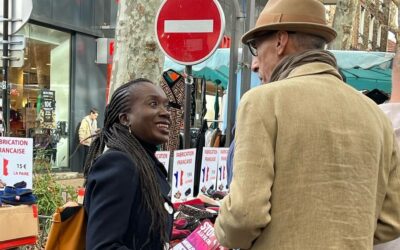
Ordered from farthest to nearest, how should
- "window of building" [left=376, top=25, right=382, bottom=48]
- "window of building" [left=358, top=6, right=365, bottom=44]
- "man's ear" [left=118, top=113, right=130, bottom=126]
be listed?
"window of building" [left=376, top=25, right=382, bottom=48] → "window of building" [left=358, top=6, right=365, bottom=44] → "man's ear" [left=118, top=113, right=130, bottom=126]

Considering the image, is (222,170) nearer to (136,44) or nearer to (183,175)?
(183,175)

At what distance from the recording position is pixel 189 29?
4.71m

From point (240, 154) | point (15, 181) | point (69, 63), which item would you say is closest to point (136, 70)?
point (15, 181)

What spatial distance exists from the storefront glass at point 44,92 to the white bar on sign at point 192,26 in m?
7.84

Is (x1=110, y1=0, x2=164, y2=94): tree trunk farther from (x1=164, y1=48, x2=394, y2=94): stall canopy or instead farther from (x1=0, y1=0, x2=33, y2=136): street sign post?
(x1=164, y1=48, x2=394, y2=94): stall canopy

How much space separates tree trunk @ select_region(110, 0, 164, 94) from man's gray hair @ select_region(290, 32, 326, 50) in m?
3.19

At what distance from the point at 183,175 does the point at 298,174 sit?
2.97 m

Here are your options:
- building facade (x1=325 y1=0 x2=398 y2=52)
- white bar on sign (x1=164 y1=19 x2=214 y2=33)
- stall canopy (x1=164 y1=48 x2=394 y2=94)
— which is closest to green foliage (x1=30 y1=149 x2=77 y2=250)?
white bar on sign (x1=164 y1=19 x2=214 y2=33)

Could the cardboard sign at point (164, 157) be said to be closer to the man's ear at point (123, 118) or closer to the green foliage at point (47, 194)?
the green foliage at point (47, 194)

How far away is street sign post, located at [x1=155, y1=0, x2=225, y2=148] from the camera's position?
462cm

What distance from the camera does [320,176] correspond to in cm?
160

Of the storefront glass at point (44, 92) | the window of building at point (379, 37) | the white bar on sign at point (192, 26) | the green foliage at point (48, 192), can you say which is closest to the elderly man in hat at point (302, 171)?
the white bar on sign at point (192, 26)

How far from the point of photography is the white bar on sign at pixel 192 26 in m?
4.67

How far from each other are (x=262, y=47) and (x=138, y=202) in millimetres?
734
